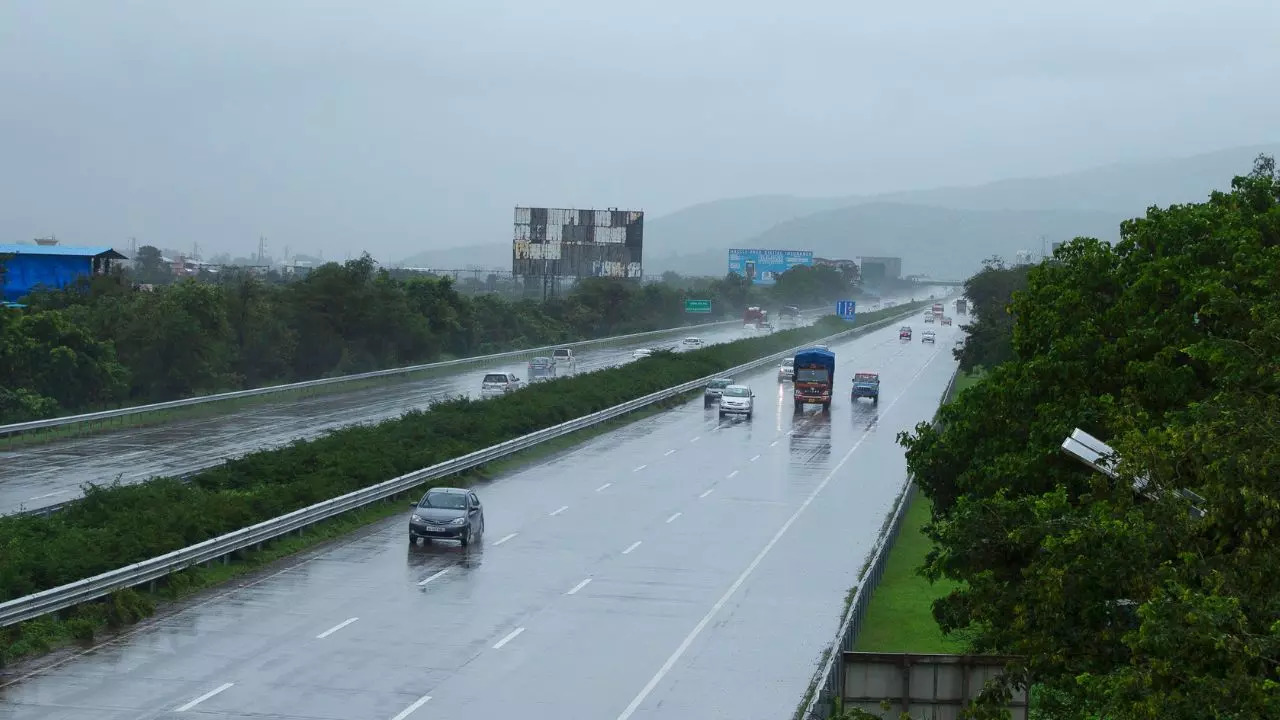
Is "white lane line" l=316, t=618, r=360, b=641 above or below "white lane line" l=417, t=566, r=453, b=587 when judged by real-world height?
above

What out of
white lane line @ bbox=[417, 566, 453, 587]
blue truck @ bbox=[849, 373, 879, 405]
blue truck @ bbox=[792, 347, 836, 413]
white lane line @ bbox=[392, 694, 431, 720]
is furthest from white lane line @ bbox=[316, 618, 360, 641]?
blue truck @ bbox=[849, 373, 879, 405]

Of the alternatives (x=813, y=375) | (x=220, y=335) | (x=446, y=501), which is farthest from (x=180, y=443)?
(x=813, y=375)

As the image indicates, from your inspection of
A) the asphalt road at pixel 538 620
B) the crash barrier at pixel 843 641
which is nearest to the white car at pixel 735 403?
the asphalt road at pixel 538 620

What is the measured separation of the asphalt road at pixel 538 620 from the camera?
2097cm

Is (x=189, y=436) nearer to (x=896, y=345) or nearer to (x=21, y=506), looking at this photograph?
(x=21, y=506)

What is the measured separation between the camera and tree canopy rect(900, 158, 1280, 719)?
12414mm

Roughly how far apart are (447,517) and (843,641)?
45.1ft

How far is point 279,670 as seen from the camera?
22188 millimetres

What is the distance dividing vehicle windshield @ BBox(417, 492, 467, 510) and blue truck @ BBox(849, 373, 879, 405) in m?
46.0

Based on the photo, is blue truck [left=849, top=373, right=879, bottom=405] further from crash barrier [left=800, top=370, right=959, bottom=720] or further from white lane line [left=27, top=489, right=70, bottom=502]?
white lane line [left=27, top=489, right=70, bottom=502]

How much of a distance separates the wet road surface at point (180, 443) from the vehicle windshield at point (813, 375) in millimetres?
15706

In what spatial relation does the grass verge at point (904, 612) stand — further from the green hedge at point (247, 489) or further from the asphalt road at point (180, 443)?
the asphalt road at point (180, 443)

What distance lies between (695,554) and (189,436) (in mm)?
25990

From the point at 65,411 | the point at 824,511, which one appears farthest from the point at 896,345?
the point at 824,511
